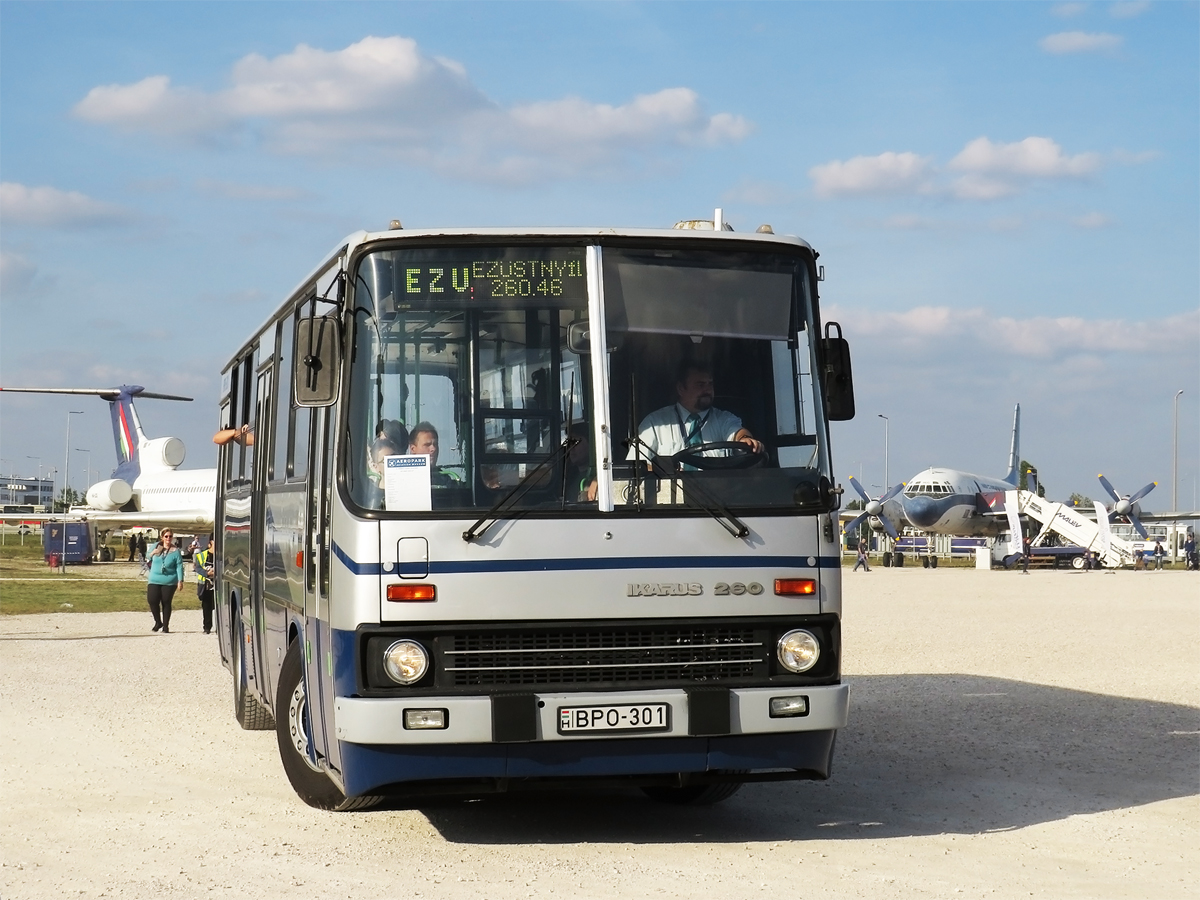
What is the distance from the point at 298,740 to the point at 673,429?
307 centimetres

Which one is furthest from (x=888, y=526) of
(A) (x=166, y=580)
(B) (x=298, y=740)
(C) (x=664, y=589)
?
(C) (x=664, y=589)

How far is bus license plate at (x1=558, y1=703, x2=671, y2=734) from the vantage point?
Answer: 7.57 meters

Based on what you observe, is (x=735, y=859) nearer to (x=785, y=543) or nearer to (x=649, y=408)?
(x=785, y=543)

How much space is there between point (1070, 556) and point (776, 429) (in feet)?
246

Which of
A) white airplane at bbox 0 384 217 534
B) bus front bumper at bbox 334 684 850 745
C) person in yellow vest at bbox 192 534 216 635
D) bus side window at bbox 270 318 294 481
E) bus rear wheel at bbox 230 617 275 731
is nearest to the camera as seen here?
bus front bumper at bbox 334 684 850 745

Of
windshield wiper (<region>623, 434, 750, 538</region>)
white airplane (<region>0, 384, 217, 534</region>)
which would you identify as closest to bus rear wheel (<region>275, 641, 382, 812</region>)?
windshield wiper (<region>623, 434, 750, 538</region>)

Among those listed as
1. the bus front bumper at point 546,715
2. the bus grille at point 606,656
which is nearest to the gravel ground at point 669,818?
the bus front bumper at point 546,715

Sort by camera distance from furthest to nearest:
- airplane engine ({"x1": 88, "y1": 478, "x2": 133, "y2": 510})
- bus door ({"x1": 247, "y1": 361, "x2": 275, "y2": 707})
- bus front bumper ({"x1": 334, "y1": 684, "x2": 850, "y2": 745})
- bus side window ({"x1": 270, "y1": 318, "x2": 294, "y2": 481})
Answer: airplane engine ({"x1": 88, "y1": 478, "x2": 133, "y2": 510}) < bus door ({"x1": 247, "y1": 361, "x2": 275, "y2": 707}) < bus side window ({"x1": 270, "y1": 318, "x2": 294, "y2": 481}) < bus front bumper ({"x1": 334, "y1": 684, "x2": 850, "y2": 745})

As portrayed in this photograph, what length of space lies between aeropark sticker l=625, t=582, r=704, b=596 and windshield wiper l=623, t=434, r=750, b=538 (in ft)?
1.08

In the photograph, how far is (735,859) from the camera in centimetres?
781

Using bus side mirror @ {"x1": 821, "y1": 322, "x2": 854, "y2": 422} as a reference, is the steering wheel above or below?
below

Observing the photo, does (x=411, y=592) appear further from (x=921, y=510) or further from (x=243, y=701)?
(x=921, y=510)

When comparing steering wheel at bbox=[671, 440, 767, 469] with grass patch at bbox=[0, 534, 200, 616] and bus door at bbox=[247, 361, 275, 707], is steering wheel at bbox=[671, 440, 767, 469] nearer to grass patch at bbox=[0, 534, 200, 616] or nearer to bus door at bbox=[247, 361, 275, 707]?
bus door at bbox=[247, 361, 275, 707]

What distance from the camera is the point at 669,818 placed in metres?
9.23
